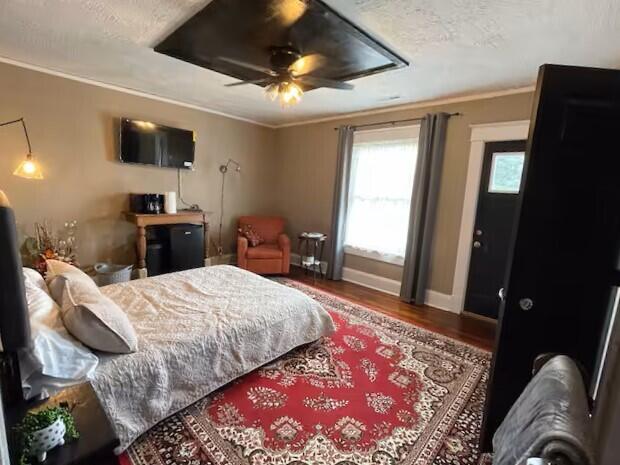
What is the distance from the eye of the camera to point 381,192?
4176 millimetres

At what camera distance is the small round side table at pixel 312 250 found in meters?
4.51

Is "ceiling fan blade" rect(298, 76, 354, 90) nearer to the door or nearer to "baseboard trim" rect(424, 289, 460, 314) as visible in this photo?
the door

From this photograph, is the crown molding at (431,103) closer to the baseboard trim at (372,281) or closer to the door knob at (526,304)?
the door knob at (526,304)

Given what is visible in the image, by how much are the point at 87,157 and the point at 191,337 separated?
3.08 metres

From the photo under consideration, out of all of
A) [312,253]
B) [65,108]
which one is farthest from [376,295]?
[65,108]

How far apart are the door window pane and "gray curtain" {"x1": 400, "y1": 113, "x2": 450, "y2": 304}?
564 mm

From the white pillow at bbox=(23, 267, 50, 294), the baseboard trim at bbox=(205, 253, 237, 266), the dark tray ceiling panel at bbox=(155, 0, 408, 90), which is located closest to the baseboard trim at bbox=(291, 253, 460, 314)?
the baseboard trim at bbox=(205, 253, 237, 266)

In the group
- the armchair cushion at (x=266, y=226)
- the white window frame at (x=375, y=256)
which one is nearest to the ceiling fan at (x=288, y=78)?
the white window frame at (x=375, y=256)

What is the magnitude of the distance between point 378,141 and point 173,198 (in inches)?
113

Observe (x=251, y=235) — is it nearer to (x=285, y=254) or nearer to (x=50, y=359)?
(x=285, y=254)

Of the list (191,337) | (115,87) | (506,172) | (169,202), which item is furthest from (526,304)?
(115,87)

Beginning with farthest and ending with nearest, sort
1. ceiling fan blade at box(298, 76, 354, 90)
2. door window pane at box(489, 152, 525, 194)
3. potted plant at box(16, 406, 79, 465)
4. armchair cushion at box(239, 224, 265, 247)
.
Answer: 1. armchair cushion at box(239, 224, 265, 247)
2. door window pane at box(489, 152, 525, 194)
3. ceiling fan blade at box(298, 76, 354, 90)
4. potted plant at box(16, 406, 79, 465)

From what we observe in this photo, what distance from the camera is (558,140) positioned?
1327 millimetres

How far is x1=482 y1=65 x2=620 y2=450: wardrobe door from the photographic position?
4.23 feet
